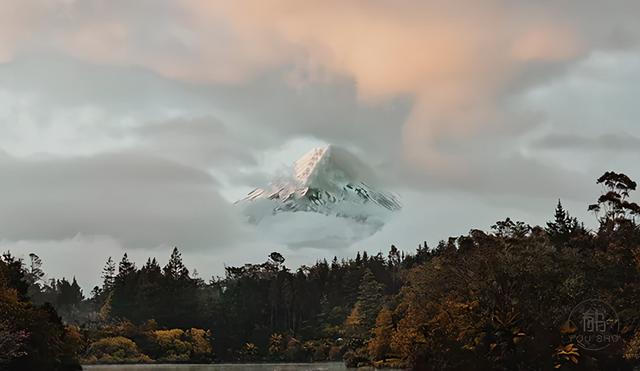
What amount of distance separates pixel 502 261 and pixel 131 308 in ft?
270

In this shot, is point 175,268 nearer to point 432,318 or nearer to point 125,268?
point 125,268

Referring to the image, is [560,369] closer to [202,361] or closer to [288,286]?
[202,361]

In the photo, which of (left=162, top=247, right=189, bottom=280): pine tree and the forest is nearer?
the forest

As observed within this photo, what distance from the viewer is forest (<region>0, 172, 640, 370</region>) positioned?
48.4 m

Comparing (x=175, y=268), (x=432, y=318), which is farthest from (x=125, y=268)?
(x=432, y=318)

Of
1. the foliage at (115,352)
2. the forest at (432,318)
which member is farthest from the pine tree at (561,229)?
the foliage at (115,352)

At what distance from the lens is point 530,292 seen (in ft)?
167

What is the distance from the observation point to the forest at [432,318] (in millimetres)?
48375

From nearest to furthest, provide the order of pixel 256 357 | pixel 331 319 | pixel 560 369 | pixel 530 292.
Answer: pixel 560 369 → pixel 530 292 → pixel 256 357 → pixel 331 319

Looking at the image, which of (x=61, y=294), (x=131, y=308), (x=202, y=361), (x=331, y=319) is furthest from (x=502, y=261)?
(x=61, y=294)

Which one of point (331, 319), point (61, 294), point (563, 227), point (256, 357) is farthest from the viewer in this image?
point (61, 294)

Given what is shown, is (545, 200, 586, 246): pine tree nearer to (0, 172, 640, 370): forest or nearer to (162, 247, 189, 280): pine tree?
(0, 172, 640, 370): forest

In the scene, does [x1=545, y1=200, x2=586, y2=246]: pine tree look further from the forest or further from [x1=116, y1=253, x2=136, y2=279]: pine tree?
[x1=116, y1=253, x2=136, y2=279]: pine tree

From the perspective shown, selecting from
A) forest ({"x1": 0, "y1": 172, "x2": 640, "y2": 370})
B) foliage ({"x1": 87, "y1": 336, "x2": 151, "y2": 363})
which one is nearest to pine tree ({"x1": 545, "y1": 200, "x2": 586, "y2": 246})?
forest ({"x1": 0, "y1": 172, "x2": 640, "y2": 370})
